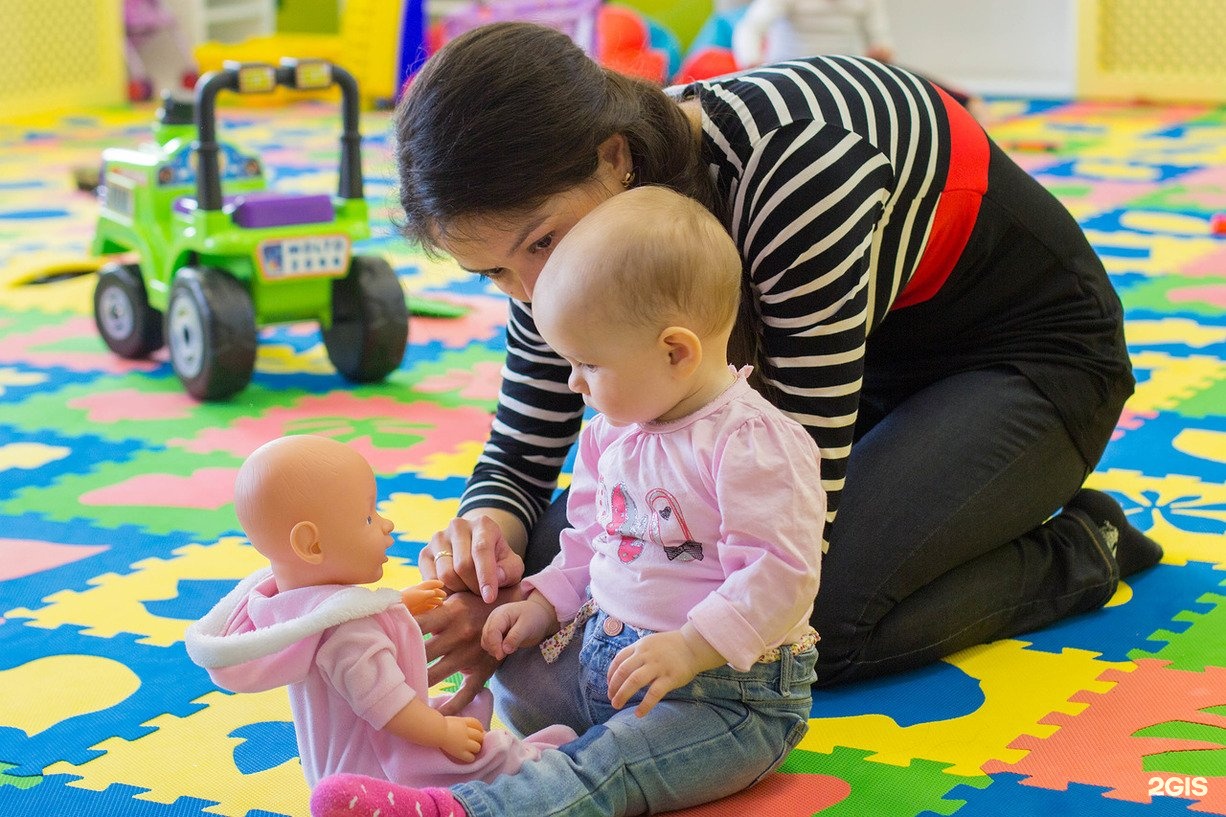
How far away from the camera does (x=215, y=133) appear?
2053mm

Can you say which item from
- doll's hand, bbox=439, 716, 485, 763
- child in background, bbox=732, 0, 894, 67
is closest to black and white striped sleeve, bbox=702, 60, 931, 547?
doll's hand, bbox=439, 716, 485, 763

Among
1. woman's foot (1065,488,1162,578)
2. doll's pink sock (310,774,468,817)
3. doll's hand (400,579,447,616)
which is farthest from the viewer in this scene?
woman's foot (1065,488,1162,578)

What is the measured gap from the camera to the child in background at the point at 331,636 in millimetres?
897

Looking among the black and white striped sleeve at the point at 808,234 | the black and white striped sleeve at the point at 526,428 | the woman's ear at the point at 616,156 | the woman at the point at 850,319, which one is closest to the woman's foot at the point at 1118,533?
A: the woman at the point at 850,319

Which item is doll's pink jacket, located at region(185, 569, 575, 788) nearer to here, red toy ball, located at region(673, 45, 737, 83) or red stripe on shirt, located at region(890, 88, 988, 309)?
red stripe on shirt, located at region(890, 88, 988, 309)

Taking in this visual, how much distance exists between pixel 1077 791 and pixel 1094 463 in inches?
16.1

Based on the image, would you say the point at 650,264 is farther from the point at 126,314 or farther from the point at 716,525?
the point at 126,314

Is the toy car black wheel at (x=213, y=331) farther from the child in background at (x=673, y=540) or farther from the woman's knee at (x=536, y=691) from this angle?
the child in background at (x=673, y=540)

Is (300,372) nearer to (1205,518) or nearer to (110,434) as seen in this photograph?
(110,434)

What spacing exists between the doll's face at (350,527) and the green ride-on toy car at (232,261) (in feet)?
3.82

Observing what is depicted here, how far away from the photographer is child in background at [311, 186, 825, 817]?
35.7 inches

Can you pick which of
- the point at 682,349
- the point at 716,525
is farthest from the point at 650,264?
the point at 716,525

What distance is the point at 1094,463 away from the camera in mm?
1325

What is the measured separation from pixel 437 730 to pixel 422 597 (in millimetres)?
104
